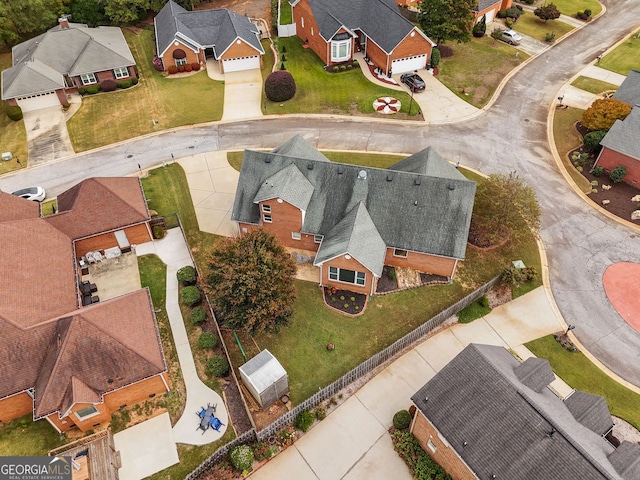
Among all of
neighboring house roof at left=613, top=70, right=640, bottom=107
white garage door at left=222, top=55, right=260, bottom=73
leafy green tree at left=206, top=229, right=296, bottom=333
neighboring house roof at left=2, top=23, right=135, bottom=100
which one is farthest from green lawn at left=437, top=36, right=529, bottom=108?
neighboring house roof at left=2, top=23, right=135, bottom=100

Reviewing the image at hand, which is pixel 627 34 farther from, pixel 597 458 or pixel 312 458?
pixel 312 458

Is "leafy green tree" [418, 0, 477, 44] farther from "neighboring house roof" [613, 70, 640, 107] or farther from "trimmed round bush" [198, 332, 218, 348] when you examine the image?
"trimmed round bush" [198, 332, 218, 348]

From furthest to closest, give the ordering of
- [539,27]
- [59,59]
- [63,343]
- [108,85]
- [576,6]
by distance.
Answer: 1. [576,6]
2. [539,27]
3. [108,85]
4. [59,59]
5. [63,343]

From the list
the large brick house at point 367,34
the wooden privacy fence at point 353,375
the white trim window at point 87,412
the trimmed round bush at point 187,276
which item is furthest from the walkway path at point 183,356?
the large brick house at point 367,34

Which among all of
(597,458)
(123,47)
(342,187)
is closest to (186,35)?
(123,47)

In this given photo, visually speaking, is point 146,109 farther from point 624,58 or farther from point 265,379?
point 624,58

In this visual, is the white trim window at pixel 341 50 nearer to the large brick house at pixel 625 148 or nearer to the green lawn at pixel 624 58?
the large brick house at pixel 625 148

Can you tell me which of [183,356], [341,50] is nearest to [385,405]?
[183,356]
